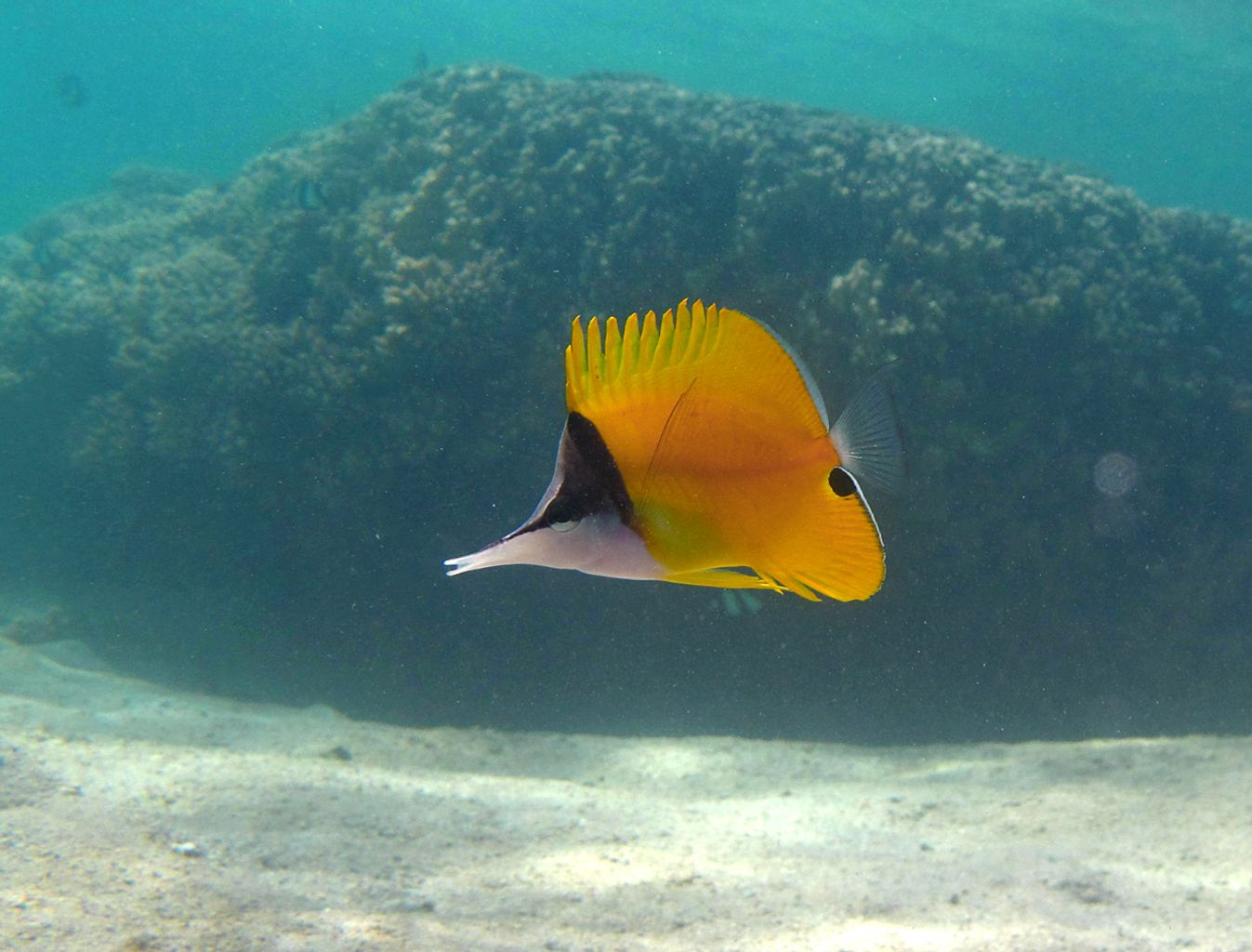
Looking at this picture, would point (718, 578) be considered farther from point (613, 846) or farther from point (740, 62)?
point (740, 62)

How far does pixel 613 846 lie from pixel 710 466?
122 inches

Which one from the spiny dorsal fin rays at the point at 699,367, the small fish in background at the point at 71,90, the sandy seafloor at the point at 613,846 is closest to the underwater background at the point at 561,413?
the sandy seafloor at the point at 613,846

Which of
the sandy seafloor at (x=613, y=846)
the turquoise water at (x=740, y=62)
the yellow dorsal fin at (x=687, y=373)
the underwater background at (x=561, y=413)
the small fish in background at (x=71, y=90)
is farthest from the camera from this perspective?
the turquoise water at (x=740, y=62)

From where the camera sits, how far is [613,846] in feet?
11.4

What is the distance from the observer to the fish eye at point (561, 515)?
97 centimetres

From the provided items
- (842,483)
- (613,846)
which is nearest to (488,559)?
(842,483)

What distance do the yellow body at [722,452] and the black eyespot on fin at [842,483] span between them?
0.03 ft

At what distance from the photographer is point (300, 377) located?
684 centimetres

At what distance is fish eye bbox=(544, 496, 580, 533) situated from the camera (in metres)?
0.97

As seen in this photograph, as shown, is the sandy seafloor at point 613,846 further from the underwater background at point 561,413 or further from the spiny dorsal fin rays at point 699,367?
the spiny dorsal fin rays at point 699,367

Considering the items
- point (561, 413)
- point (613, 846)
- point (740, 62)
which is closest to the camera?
point (613, 846)

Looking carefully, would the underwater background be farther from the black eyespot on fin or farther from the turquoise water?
the turquoise water

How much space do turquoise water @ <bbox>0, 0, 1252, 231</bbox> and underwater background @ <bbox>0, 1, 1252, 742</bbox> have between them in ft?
51.4

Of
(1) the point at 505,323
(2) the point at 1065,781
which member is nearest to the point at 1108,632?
(2) the point at 1065,781
